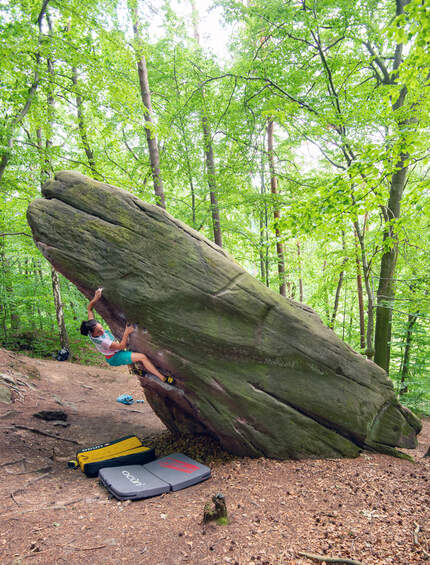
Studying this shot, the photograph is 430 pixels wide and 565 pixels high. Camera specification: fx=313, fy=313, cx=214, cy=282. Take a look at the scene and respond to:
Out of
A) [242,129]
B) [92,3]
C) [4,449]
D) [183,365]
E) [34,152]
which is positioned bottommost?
[4,449]

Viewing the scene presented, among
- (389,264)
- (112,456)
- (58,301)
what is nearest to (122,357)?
(112,456)

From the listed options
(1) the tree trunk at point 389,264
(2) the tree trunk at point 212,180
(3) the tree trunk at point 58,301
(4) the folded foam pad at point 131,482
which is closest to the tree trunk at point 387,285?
(1) the tree trunk at point 389,264

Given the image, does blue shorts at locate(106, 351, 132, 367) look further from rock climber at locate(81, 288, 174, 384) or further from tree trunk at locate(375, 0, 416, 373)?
tree trunk at locate(375, 0, 416, 373)

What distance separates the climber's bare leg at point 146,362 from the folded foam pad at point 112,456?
150 centimetres

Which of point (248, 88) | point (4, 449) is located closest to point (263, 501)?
point (4, 449)

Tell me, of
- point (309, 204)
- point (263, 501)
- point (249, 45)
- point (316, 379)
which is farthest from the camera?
point (249, 45)

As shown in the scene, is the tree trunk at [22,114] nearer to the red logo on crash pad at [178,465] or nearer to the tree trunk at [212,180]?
the tree trunk at [212,180]

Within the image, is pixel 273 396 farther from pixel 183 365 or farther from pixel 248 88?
pixel 248 88

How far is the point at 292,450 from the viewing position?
5.52m

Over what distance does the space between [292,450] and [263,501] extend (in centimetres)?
153

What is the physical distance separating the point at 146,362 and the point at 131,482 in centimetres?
177

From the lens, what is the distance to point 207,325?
5367 mm

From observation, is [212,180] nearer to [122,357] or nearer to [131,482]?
[122,357]

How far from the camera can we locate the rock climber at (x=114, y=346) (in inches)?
211
